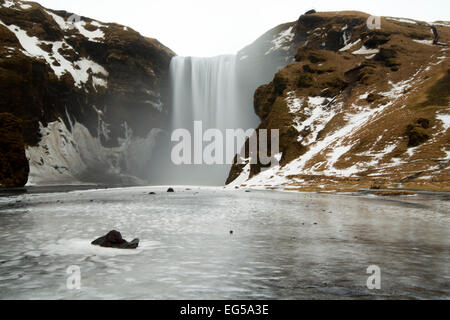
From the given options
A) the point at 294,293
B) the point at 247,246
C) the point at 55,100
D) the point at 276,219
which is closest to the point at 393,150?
the point at 276,219

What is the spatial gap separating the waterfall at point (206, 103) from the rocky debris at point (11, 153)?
7609 cm

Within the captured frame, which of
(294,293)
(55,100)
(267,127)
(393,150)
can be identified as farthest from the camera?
(55,100)

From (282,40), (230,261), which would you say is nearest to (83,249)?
(230,261)

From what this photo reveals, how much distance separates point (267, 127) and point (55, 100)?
7107 cm

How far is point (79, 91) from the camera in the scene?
12100 centimetres

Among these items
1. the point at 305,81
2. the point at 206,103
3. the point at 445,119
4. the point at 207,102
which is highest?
the point at 305,81

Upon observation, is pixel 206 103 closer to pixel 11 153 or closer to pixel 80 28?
pixel 80 28

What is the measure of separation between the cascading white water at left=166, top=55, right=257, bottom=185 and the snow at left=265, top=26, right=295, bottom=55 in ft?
63.6

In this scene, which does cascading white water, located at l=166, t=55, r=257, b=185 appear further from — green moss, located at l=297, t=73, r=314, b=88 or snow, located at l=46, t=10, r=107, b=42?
green moss, located at l=297, t=73, r=314, b=88

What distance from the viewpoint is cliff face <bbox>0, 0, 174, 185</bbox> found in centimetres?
9469

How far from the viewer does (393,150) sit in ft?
226

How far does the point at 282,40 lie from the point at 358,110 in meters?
73.7

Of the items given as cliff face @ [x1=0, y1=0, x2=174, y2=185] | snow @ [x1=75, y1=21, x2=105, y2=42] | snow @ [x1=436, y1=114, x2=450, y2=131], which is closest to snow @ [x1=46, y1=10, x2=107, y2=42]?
snow @ [x1=75, y1=21, x2=105, y2=42]
